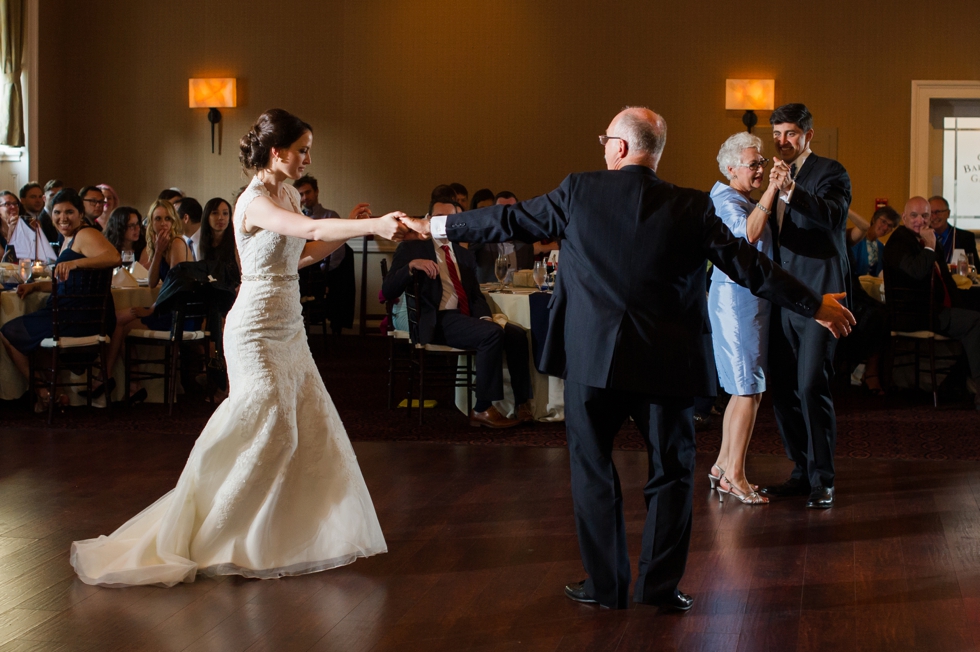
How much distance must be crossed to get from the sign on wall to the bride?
25.4ft

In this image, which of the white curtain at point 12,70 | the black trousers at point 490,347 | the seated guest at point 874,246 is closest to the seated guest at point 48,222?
the white curtain at point 12,70

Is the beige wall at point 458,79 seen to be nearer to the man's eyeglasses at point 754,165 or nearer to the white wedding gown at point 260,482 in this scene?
the man's eyeglasses at point 754,165

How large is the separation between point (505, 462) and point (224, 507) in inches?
78.1

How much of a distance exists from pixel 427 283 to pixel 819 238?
2.55 meters

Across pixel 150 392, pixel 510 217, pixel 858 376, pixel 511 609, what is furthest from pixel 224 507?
pixel 858 376

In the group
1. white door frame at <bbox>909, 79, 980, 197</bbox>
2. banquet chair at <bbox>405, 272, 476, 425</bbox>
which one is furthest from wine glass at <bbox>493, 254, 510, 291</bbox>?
white door frame at <bbox>909, 79, 980, 197</bbox>

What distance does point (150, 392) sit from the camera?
6.74 m

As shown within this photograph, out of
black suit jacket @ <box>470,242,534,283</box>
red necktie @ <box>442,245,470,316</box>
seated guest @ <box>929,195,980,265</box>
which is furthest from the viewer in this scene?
seated guest @ <box>929,195,980,265</box>

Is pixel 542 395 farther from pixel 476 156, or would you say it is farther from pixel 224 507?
pixel 476 156

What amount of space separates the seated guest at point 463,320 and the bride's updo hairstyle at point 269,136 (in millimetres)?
2411

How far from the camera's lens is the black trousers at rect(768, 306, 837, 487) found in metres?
4.11

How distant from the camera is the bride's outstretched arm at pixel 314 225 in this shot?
3.04 metres

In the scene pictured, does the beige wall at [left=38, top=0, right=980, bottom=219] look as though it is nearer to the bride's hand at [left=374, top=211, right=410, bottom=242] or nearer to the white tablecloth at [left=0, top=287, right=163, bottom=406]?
the white tablecloth at [left=0, top=287, right=163, bottom=406]

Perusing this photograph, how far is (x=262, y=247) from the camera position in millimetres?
3387
